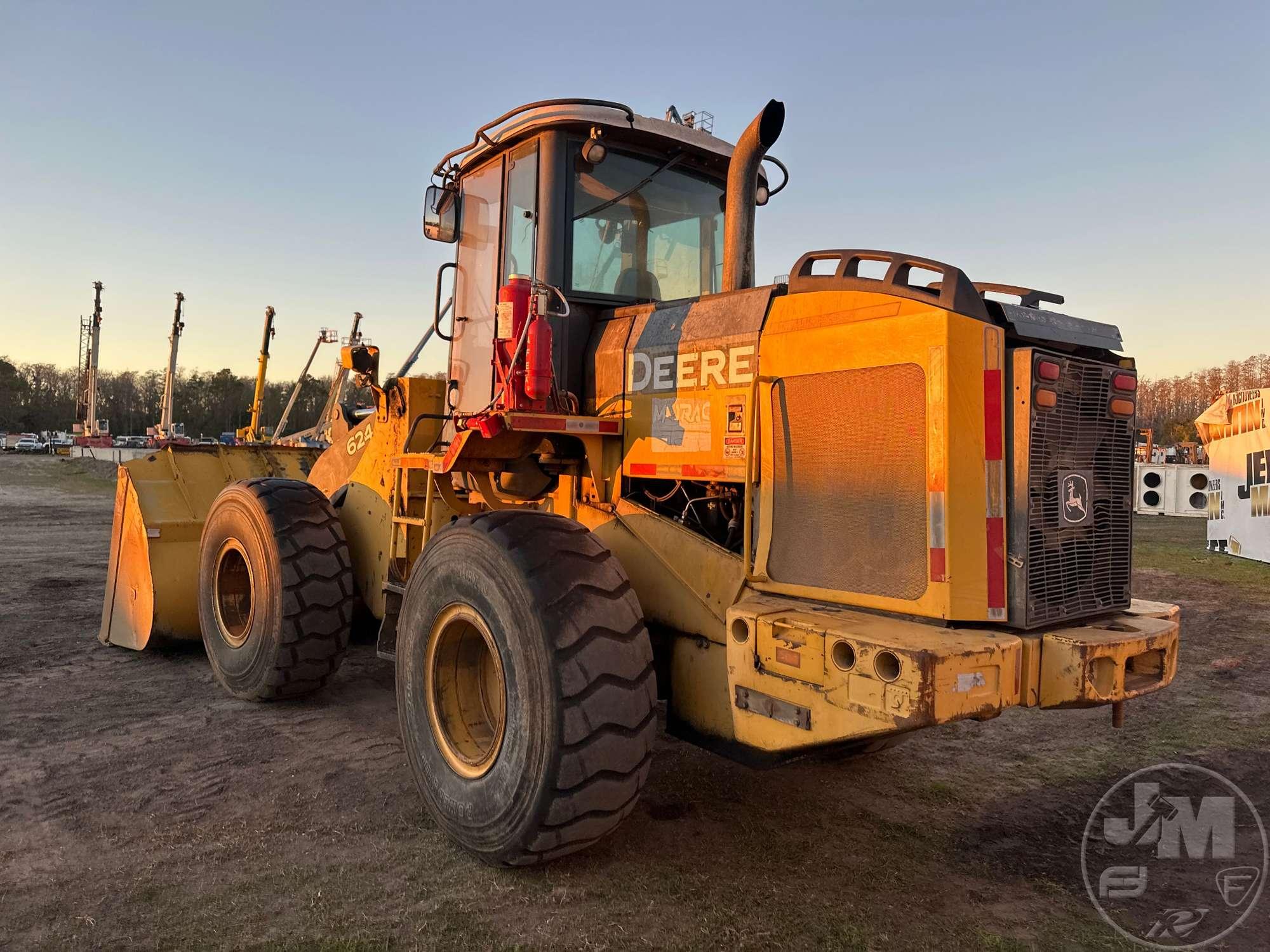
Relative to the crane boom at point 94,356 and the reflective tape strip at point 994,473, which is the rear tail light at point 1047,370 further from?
the crane boom at point 94,356

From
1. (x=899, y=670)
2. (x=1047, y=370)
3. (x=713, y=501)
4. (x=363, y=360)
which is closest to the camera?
(x=899, y=670)

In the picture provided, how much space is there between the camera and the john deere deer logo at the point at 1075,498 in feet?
10.4

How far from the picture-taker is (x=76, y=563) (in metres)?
11.8

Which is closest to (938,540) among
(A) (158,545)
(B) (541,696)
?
(B) (541,696)

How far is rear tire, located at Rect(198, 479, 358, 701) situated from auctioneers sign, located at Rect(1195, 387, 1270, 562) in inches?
543

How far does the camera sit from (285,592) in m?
5.25

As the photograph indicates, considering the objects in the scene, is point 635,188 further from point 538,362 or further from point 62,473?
point 62,473

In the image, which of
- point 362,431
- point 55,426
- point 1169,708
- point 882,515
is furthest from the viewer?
point 55,426

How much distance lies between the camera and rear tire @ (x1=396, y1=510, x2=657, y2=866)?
317 centimetres

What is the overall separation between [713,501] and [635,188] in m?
1.77

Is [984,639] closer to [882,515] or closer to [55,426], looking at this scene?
[882,515]

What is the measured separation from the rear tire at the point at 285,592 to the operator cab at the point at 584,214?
1.40 m

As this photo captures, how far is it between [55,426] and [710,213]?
3410 inches

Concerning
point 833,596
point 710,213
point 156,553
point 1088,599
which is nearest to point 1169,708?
point 1088,599
